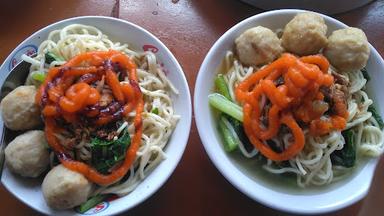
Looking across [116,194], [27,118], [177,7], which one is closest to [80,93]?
[27,118]

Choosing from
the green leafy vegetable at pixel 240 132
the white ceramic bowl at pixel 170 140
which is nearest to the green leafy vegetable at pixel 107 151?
the white ceramic bowl at pixel 170 140

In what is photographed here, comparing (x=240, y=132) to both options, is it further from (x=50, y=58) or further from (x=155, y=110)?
(x=50, y=58)

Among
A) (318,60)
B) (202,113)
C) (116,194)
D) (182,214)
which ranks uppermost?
(318,60)

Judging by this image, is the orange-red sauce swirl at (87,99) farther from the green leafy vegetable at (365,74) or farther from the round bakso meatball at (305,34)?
the green leafy vegetable at (365,74)

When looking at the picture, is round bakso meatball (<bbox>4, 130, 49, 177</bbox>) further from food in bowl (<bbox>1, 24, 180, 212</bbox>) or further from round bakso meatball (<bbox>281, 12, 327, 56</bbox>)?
round bakso meatball (<bbox>281, 12, 327, 56</bbox>)

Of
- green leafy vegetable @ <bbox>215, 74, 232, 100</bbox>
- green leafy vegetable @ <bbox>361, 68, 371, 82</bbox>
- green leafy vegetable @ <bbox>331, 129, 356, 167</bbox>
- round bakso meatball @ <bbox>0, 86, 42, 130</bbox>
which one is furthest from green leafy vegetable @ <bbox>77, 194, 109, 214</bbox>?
green leafy vegetable @ <bbox>361, 68, 371, 82</bbox>

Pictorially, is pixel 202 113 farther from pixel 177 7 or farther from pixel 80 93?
pixel 177 7

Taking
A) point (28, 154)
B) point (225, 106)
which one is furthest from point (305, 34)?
point (28, 154)
